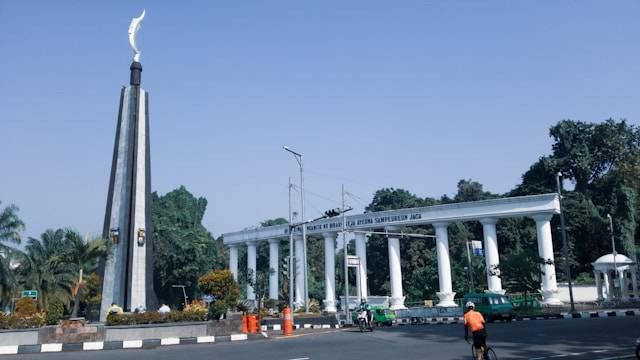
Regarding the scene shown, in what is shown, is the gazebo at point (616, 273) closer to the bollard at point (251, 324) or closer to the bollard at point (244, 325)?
Result: the bollard at point (251, 324)

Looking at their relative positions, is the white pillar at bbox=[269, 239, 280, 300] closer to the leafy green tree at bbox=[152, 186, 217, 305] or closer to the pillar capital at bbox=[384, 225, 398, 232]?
the pillar capital at bbox=[384, 225, 398, 232]

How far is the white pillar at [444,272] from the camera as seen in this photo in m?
44.2

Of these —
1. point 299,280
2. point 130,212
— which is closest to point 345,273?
point 130,212

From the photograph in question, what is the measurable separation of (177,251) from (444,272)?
132ft

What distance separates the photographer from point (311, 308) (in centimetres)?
5366

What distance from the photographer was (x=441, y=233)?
46.2 metres

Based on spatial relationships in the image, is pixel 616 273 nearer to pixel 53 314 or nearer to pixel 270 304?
pixel 270 304

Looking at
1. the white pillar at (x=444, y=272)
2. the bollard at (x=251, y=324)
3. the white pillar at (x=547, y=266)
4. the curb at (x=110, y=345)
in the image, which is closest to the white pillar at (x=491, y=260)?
the white pillar at (x=547, y=266)

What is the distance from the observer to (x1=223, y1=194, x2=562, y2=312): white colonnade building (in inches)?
1618

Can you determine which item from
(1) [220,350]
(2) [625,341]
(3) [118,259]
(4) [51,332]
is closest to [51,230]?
(3) [118,259]

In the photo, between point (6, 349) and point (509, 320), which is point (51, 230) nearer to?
point (6, 349)

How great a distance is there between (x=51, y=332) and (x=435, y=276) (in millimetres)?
48849

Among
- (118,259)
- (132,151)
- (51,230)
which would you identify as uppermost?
(132,151)

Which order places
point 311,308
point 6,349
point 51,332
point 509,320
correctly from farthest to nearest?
point 311,308 → point 509,320 → point 51,332 → point 6,349
